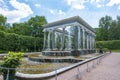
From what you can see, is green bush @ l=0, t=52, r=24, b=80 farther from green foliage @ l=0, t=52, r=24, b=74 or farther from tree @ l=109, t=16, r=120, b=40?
tree @ l=109, t=16, r=120, b=40

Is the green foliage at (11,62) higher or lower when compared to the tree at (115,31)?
lower

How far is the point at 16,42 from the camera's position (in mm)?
27547

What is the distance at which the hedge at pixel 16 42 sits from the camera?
25.5 metres

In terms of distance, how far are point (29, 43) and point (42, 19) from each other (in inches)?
464

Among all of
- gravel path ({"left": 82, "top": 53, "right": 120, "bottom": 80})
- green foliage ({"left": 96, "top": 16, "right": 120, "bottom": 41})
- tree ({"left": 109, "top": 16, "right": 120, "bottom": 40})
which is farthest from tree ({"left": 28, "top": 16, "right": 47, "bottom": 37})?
gravel path ({"left": 82, "top": 53, "right": 120, "bottom": 80})

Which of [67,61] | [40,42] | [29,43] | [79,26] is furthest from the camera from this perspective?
[40,42]

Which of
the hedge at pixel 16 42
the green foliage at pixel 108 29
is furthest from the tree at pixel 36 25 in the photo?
the green foliage at pixel 108 29

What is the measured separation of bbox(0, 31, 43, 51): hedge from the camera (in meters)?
25.5

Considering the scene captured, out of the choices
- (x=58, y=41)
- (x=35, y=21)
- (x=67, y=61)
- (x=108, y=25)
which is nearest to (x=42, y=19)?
(x=35, y=21)

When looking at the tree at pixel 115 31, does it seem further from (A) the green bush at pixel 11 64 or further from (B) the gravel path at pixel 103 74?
(A) the green bush at pixel 11 64

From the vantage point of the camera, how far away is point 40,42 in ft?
112

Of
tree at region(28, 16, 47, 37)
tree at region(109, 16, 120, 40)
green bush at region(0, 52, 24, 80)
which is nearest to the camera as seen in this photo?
green bush at region(0, 52, 24, 80)

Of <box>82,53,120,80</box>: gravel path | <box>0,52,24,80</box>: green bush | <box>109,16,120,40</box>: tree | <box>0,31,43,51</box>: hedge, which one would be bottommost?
<box>82,53,120,80</box>: gravel path

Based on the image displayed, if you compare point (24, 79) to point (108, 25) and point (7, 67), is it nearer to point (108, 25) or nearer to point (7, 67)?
point (7, 67)
